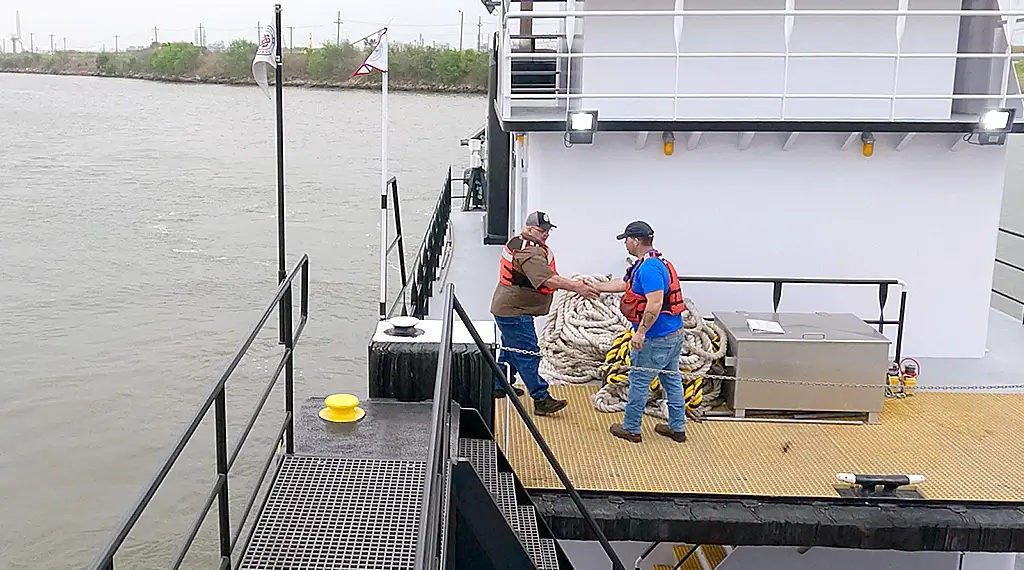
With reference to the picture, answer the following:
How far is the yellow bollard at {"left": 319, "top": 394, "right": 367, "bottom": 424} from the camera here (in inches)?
180

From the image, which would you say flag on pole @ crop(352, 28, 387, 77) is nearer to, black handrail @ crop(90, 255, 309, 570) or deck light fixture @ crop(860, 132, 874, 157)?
black handrail @ crop(90, 255, 309, 570)

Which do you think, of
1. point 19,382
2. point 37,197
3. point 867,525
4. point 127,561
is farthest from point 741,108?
point 37,197

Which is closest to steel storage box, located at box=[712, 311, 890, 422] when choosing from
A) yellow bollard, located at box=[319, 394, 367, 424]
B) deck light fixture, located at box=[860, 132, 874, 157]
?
deck light fixture, located at box=[860, 132, 874, 157]

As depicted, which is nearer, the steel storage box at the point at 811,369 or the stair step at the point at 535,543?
the stair step at the point at 535,543

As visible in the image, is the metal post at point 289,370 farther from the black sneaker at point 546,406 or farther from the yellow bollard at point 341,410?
the black sneaker at point 546,406

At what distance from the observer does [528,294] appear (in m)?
6.21

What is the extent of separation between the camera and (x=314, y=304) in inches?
615

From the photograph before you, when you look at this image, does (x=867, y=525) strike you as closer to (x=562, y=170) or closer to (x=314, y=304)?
(x=562, y=170)

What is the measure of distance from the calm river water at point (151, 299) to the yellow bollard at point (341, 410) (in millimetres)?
1344

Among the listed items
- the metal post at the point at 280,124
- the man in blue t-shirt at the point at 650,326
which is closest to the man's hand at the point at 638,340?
the man in blue t-shirt at the point at 650,326

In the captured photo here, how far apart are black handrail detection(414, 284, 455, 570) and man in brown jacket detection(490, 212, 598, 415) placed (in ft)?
6.60

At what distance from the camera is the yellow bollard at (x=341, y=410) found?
4570 millimetres

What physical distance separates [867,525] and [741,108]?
362 centimetres

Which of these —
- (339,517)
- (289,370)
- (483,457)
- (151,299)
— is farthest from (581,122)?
(151,299)
